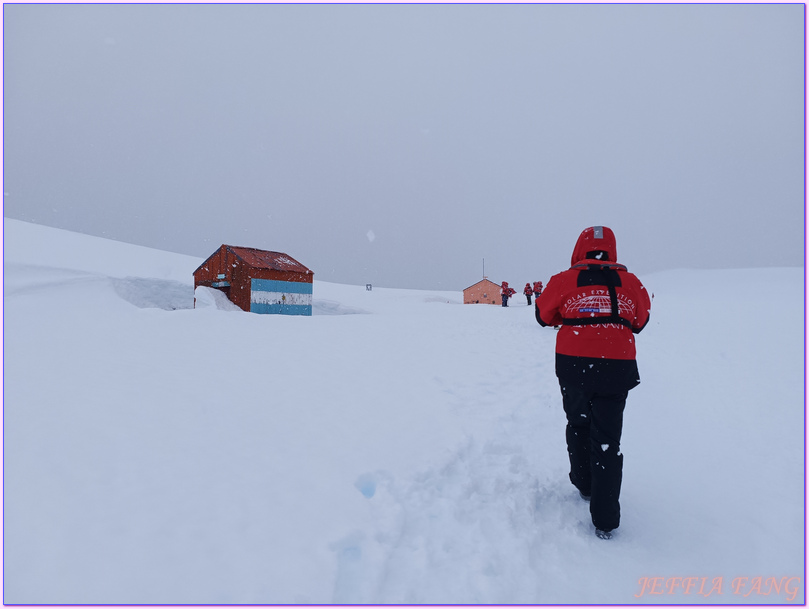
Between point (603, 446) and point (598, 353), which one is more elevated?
point (598, 353)

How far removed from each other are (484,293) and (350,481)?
119ft

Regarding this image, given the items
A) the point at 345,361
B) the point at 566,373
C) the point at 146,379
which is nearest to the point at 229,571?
the point at 566,373

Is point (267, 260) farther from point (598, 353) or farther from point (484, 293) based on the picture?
point (484, 293)

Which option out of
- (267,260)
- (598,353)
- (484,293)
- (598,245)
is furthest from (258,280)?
(484,293)

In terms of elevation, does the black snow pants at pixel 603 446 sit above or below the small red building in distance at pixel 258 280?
below

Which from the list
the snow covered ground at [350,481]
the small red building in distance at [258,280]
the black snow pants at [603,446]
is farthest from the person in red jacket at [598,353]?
the small red building in distance at [258,280]

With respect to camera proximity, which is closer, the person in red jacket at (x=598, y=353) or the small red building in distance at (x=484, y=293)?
the person in red jacket at (x=598, y=353)

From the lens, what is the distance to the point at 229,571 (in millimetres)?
2105

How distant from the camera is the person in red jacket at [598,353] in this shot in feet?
9.37

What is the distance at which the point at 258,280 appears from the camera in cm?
1680

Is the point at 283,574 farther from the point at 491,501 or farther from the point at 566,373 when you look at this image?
the point at 566,373

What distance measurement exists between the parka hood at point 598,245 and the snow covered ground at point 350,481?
76.4 inches

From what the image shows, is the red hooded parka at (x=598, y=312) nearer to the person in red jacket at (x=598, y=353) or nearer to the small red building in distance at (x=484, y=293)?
the person in red jacket at (x=598, y=353)

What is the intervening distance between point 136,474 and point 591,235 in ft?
11.9
